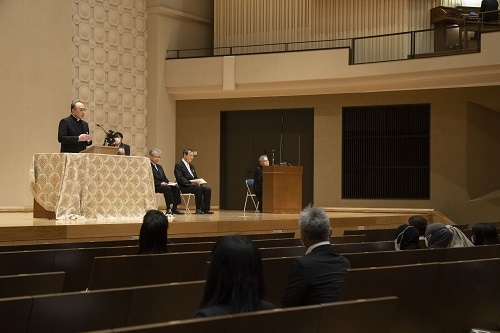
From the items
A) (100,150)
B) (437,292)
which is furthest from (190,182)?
(437,292)

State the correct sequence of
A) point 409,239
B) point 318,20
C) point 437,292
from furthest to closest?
1. point 318,20
2. point 409,239
3. point 437,292

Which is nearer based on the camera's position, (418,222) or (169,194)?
(418,222)

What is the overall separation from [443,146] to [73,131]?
895cm

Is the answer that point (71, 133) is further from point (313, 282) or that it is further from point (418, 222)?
point (313, 282)

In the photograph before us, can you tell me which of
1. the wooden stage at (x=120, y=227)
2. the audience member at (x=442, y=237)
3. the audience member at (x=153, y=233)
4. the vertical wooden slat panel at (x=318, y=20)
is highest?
the vertical wooden slat panel at (x=318, y=20)

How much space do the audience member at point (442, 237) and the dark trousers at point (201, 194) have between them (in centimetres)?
630

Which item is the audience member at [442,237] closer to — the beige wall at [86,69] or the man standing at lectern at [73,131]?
the man standing at lectern at [73,131]

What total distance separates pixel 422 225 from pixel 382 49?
29.2 feet

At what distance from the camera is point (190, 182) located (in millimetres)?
12633

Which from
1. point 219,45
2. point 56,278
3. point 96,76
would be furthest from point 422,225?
point 219,45

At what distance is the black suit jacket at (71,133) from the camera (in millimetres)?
9547

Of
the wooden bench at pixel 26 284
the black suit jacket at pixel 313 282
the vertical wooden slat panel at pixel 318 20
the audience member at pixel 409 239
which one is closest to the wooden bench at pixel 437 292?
the black suit jacket at pixel 313 282

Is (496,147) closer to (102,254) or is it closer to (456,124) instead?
(456,124)

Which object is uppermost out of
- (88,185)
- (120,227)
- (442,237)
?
(88,185)
